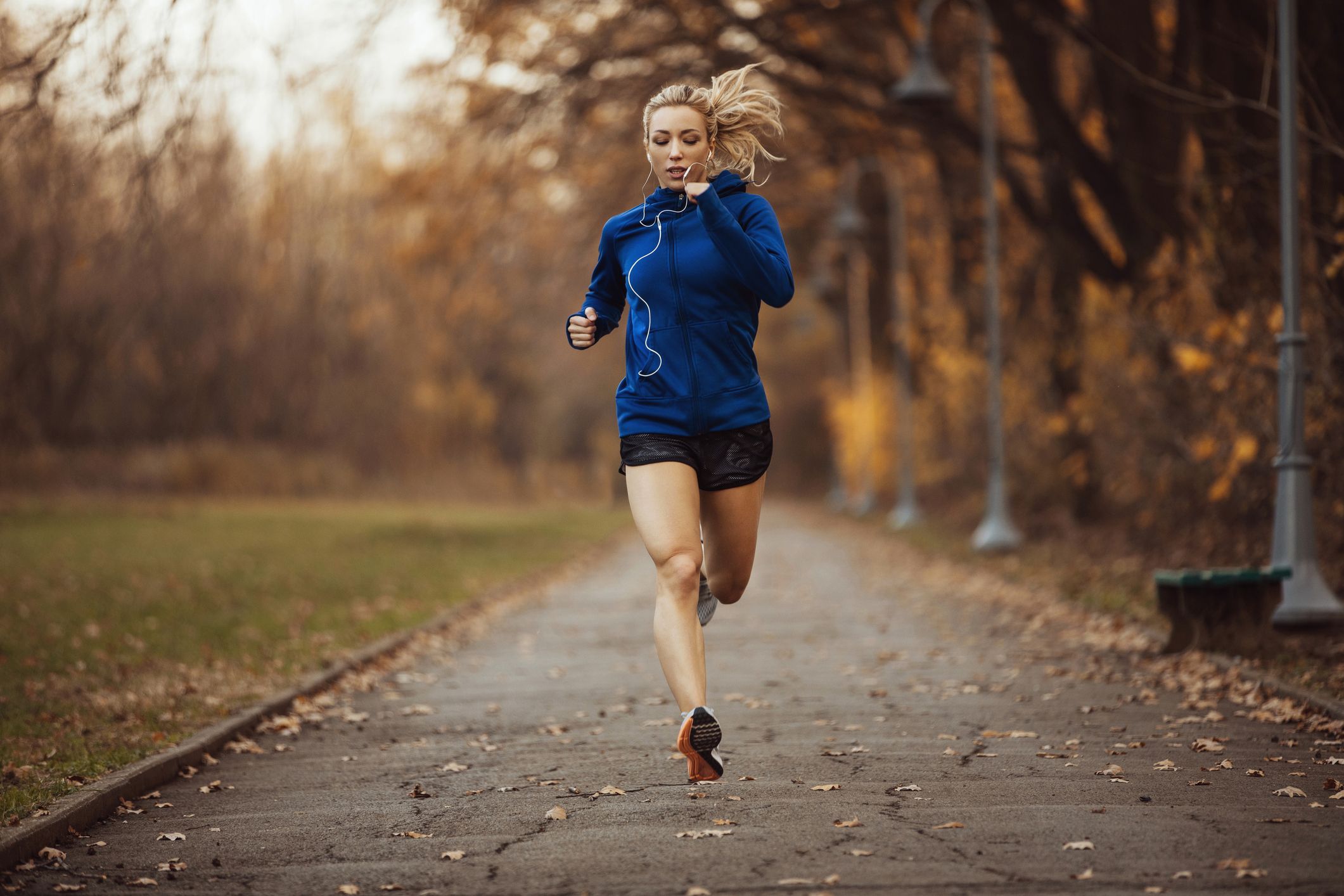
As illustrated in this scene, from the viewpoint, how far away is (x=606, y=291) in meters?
A: 5.89

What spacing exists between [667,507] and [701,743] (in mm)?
817

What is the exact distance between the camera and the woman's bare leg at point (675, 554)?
17.8 ft

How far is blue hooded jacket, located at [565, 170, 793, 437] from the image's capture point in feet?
17.9

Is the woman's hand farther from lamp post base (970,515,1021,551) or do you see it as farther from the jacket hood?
lamp post base (970,515,1021,551)

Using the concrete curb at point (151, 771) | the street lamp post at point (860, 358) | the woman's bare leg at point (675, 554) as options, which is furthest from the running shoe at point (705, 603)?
the street lamp post at point (860, 358)

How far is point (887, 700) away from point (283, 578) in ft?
33.9

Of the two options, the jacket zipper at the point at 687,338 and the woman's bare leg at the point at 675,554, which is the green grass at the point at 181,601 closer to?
the woman's bare leg at the point at 675,554

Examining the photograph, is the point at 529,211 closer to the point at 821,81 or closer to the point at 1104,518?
the point at 821,81

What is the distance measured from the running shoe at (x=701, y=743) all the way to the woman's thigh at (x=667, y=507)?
21.8 inches

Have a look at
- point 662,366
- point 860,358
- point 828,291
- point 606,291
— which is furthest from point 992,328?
point 828,291

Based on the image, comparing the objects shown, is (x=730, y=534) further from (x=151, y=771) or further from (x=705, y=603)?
(x=151, y=771)

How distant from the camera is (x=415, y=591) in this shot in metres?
16.0

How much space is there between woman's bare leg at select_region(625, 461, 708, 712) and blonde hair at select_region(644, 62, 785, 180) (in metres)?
1.12

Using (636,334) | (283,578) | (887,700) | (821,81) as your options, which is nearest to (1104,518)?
(821,81)
